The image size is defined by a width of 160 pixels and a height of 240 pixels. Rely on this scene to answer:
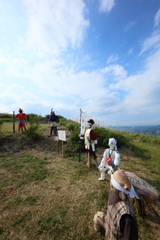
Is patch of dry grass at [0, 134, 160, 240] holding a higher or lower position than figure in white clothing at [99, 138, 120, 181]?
lower

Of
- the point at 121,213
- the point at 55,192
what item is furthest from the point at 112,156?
the point at 121,213

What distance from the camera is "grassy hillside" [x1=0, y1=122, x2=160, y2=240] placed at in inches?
90.5

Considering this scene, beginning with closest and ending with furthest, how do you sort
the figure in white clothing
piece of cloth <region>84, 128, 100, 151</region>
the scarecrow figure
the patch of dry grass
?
the scarecrow figure
the patch of dry grass
the figure in white clothing
piece of cloth <region>84, 128, 100, 151</region>

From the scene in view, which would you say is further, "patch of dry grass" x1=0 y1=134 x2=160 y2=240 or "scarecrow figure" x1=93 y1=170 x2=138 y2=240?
"patch of dry grass" x1=0 y1=134 x2=160 y2=240

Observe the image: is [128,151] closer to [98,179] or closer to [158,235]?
[98,179]

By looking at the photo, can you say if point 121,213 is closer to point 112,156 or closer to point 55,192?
point 112,156

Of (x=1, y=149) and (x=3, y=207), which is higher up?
(x=1, y=149)

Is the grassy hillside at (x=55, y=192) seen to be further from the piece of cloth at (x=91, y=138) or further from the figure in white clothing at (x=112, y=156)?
the piece of cloth at (x=91, y=138)

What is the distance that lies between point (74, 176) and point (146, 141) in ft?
24.7

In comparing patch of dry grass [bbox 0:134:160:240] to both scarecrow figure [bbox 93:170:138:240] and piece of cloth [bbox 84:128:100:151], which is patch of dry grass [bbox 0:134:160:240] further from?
scarecrow figure [bbox 93:170:138:240]

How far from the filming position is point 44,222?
243 centimetres

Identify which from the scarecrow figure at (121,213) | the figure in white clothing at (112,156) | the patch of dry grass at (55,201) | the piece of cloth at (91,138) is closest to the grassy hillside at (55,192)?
the patch of dry grass at (55,201)

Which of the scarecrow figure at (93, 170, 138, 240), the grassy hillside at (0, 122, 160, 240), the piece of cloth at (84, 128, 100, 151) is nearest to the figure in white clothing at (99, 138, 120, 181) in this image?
the grassy hillside at (0, 122, 160, 240)

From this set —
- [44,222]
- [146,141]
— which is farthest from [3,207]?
[146,141]
